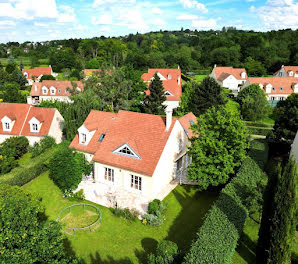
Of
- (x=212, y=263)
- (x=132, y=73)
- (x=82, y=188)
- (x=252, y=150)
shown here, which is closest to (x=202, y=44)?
(x=132, y=73)

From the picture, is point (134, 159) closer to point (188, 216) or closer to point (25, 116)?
point (188, 216)

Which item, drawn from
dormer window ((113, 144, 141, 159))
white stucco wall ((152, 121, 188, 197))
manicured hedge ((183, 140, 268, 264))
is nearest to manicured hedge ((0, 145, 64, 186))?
dormer window ((113, 144, 141, 159))

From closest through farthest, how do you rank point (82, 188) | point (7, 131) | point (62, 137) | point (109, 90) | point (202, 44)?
point (82, 188) → point (7, 131) → point (62, 137) → point (109, 90) → point (202, 44)

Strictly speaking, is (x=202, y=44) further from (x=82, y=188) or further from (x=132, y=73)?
(x=82, y=188)

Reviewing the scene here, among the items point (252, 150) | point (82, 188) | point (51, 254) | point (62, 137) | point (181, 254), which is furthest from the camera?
point (62, 137)

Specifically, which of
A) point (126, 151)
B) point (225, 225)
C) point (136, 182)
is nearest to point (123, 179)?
point (136, 182)

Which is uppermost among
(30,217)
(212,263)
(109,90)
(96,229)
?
(109,90)

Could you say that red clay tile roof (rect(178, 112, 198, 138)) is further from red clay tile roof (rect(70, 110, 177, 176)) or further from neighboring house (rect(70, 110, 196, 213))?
red clay tile roof (rect(70, 110, 177, 176))
